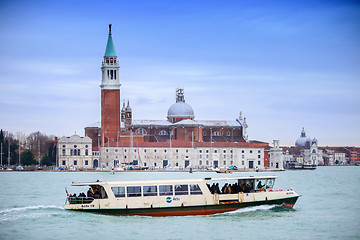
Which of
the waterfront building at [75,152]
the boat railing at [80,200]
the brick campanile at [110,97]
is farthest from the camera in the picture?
the waterfront building at [75,152]

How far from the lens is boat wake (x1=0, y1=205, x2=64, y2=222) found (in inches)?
1137


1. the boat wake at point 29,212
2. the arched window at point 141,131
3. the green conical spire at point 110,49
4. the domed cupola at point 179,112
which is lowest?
the boat wake at point 29,212

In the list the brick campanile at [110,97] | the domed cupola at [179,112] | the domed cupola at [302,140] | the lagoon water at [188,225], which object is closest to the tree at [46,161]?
the brick campanile at [110,97]

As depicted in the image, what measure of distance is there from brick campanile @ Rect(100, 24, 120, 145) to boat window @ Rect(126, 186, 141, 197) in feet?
248

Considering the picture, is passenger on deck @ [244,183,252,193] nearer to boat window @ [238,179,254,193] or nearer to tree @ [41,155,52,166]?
boat window @ [238,179,254,193]

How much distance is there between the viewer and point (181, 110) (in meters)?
116

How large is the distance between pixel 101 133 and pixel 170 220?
261 ft

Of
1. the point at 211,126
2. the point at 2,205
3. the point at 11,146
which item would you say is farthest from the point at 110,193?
the point at 211,126

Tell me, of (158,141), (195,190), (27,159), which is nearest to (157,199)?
(195,190)

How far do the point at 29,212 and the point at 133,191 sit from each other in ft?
15.7

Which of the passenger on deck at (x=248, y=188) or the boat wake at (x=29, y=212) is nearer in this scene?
the boat wake at (x=29, y=212)

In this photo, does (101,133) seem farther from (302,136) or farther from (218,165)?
(302,136)

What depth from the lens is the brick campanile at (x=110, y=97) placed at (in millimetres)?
104250

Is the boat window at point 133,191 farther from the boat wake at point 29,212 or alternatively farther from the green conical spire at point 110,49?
the green conical spire at point 110,49
